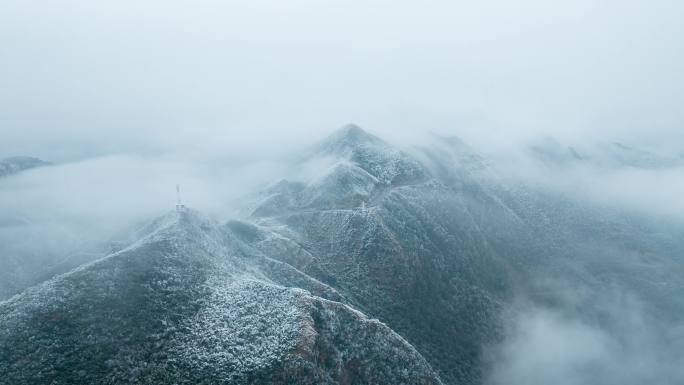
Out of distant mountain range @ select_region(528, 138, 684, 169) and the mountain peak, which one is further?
distant mountain range @ select_region(528, 138, 684, 169)

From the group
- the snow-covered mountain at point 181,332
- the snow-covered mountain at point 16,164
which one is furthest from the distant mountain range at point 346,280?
the snow-covered mountain at point 16,164

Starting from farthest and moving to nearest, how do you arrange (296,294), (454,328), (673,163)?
(673,163), (454,328), (296,294)

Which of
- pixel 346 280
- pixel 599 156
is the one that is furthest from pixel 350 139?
pixel 599 156

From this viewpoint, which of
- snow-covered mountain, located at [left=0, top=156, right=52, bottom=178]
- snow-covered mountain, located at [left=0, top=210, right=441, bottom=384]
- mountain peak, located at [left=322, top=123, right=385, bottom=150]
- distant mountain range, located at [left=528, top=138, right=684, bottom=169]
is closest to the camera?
snow-covered mountain, located at [left=0, top=210, right=441, bottom=384]

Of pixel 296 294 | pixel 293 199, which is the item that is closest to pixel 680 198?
pixel 293 199

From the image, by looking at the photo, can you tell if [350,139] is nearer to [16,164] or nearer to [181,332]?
[181,332]

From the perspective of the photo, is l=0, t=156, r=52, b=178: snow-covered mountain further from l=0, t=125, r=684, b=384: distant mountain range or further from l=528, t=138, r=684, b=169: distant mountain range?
l=528, t=138, r=684, b=169: distant mountain range

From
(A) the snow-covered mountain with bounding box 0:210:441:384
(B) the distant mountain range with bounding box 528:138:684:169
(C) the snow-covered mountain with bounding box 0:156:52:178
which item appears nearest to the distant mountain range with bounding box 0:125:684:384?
(A) the snow-covered mountain with bounding box 0:210:441:384

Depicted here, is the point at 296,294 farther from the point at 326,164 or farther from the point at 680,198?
the point at 680,198
